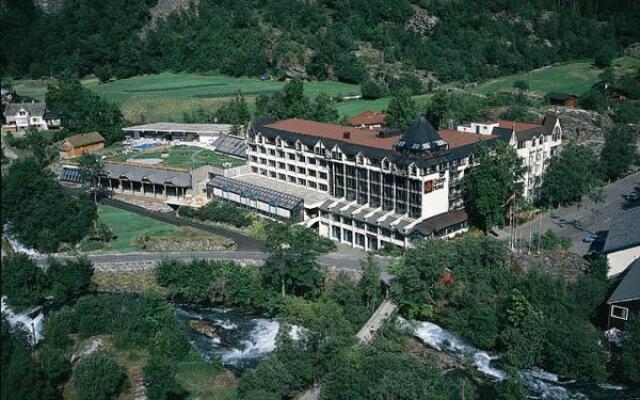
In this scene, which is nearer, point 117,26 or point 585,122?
point 585,122

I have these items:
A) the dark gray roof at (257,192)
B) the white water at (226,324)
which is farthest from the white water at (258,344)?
the dark gray roof at (257,192)

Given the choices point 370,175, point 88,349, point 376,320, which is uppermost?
point 370,175

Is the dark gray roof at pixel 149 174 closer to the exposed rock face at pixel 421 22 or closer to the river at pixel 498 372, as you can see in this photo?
the river at pixel 498 372

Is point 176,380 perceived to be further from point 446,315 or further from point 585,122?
point 585,122

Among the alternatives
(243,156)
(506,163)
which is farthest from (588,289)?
(243,156)

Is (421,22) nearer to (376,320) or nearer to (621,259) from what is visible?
(621,259)

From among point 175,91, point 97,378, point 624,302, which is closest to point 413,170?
point 624,302

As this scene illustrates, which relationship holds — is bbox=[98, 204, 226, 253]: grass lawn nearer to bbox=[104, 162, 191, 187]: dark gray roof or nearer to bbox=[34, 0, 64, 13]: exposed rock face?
bbox=[104, 162, 191, 187]: dark gray roof
